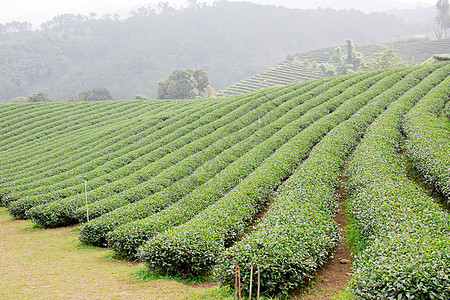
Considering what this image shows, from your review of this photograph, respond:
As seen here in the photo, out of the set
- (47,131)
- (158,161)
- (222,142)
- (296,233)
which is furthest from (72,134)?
(296,233)

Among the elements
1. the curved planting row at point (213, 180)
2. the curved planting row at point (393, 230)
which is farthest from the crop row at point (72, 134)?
the curved planting row at point (393, 230)

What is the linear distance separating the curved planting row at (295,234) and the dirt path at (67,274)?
1606mm

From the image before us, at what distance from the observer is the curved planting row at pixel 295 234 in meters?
8.48

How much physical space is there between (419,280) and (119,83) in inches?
5082

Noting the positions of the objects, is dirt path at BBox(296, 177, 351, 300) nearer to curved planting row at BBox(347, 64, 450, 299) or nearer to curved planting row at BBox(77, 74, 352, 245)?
curved planting row at BBox(347, 64, 450, 299)

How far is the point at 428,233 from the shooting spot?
8.78 m

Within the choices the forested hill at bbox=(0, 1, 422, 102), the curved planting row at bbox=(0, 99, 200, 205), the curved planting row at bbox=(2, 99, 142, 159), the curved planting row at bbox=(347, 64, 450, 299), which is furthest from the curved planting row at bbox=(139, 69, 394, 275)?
the forested hill at bbox=(0, 1, 422, 102)

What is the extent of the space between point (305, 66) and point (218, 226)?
9745 centimetres

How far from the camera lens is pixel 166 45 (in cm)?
15288

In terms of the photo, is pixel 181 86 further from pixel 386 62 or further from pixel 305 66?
pixel 305 66

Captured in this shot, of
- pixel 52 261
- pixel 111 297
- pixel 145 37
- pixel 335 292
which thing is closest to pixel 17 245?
pixel 52 261

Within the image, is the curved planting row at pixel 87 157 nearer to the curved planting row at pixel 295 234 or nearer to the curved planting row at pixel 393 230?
the curved planting row at pixel 295 234

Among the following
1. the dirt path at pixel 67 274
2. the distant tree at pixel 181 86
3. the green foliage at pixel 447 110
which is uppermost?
the distant tree at pixel 181 86

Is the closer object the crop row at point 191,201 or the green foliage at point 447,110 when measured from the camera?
the crop row at point 191,201
